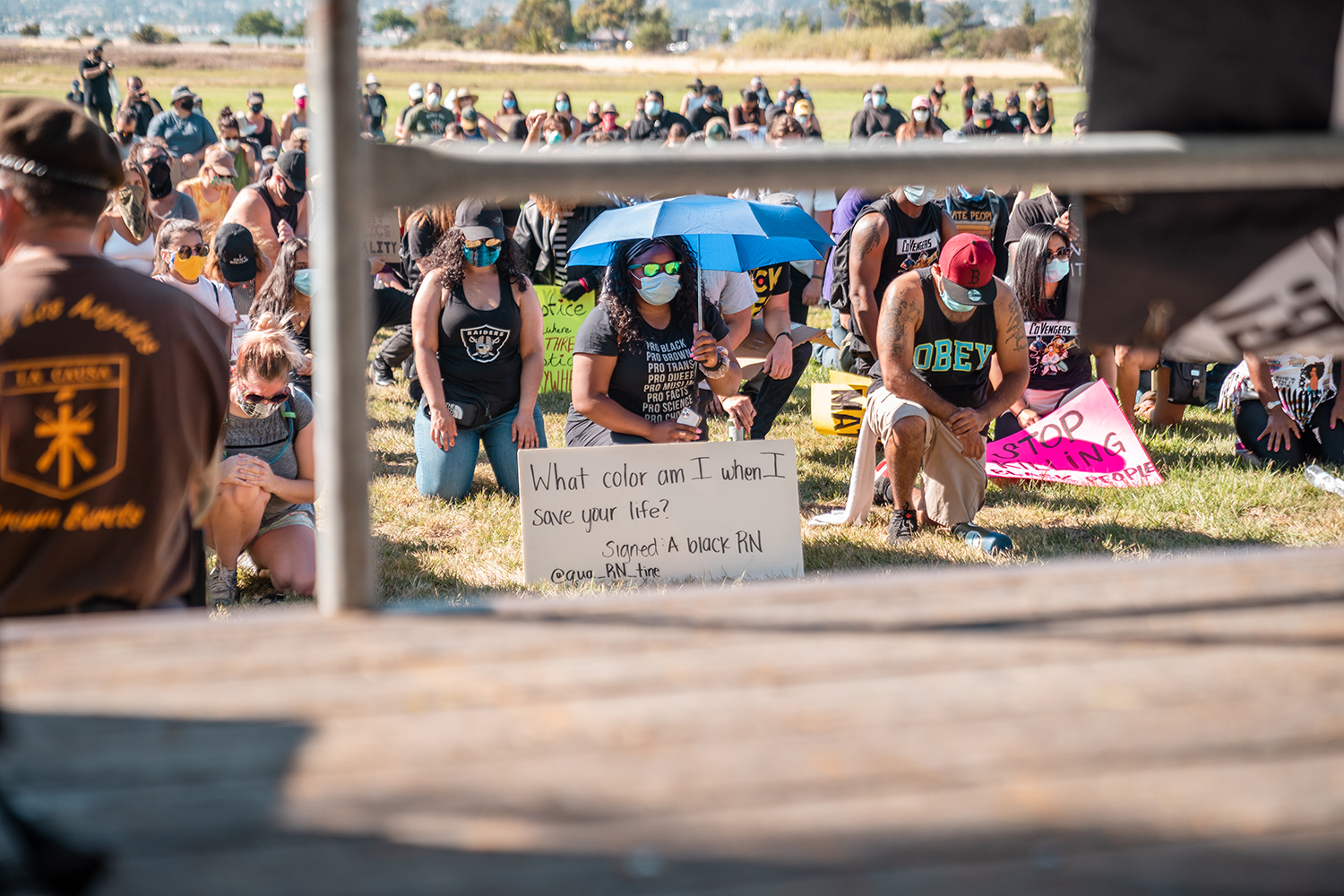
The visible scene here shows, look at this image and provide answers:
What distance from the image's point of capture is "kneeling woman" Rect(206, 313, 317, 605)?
4.96 meters

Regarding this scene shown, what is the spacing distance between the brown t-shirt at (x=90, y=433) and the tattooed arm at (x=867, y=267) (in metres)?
5.03

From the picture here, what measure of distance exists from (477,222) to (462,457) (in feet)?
4.35

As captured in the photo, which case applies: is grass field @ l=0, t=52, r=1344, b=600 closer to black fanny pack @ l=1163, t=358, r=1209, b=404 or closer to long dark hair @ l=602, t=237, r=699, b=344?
black fanny pack @ l=1163, t=358, r=1209, b=404

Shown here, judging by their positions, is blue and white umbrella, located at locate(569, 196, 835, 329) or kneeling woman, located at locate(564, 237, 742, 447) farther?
blue and white umbrella, located at locate(569, 196, 835, 329)

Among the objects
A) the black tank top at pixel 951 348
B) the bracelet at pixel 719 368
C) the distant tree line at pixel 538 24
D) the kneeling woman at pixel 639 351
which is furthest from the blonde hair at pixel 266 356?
the distant tree line at pixel 538 24

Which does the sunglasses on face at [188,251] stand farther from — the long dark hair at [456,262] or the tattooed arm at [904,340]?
the tattooed arm at [904,340]

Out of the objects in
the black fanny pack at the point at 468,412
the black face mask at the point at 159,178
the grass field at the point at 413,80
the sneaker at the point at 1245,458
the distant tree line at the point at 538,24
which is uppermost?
the distant tree line at the point at 538,24

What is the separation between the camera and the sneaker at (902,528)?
6000 mm

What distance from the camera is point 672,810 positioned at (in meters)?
1.10

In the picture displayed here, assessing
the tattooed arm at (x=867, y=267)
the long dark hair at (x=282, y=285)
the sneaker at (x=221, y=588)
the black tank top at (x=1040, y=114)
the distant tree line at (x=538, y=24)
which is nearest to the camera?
the sneaker at (x=221, y=588)

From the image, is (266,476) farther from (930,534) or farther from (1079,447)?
(1079,447)

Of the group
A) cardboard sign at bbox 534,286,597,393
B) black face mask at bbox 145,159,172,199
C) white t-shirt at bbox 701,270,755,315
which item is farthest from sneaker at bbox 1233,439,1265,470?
black face mask at bbox 145,159,172,199

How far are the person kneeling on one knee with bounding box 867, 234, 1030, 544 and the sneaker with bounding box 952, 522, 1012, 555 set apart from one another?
0.05m

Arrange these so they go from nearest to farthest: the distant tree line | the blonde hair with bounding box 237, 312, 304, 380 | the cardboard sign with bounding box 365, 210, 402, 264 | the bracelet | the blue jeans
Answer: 1. the blonde hair with bounding box 237, 312, 304, 380
2. the bracelet
3. the blue jeans
4. the cardboard sign with bounding box 365, 210, 402, 264
5. the distant tree line
